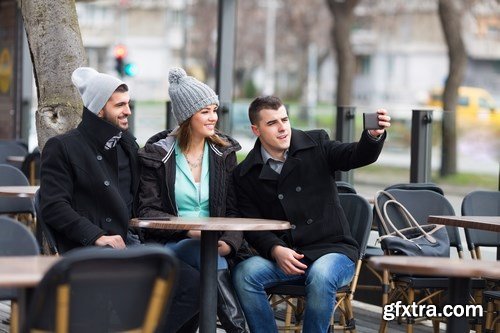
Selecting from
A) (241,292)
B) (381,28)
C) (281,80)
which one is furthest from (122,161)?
(281,80)

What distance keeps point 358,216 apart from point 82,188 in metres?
1.64

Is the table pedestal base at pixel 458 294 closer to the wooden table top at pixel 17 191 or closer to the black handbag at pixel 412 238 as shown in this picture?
the black handbag at pixel 412 238

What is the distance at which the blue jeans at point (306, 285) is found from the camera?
6.36 m

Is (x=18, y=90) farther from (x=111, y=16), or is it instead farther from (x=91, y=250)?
(x=111, y=16)

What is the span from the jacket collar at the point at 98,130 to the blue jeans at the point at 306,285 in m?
0.98

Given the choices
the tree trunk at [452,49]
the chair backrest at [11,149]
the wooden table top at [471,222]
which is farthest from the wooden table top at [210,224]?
Answer: the tree trunk at [452,49]

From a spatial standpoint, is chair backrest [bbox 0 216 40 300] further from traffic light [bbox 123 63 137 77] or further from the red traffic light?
Answer: the red traffic light

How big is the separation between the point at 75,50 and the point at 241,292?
2485 mm

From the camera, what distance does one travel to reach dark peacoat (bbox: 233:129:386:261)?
21.8ft

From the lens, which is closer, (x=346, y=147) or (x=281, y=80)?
(x=346, y=147)

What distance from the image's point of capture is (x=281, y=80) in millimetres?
83500

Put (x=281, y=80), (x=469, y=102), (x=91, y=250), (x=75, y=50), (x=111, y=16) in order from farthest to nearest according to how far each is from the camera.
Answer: (x=281, y=80) < (x=111, y=16) < (x=469, y=102) < (x=75, y=50) < (x=91, y=250)

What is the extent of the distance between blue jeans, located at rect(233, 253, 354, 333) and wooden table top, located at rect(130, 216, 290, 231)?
48cm

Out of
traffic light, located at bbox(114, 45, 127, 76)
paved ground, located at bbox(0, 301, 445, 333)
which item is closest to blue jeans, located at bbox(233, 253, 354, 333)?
paved ground, located at bbox(0, 301, 445, 333)
